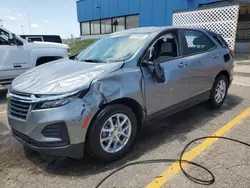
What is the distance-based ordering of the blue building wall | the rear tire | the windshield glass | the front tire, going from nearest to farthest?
the front tire
the windshield glass
the rear tire
the blue building wall

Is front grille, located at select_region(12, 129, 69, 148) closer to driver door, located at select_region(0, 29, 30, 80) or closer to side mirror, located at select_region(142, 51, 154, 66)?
side mirror, located at select_region(142, 51, 154, 66)

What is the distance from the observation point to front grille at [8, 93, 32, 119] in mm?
2615

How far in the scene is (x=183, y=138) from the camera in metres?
3.63

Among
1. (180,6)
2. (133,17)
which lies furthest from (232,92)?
(133,17)

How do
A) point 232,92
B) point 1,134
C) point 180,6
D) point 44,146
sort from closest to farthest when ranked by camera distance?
point 44,146 < point 1,134 < point 232,92 < point 180,6

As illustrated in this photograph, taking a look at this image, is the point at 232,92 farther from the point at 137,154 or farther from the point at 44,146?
the point at 44,146

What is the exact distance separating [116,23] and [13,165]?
23.7 m

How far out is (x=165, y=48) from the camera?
376 cm

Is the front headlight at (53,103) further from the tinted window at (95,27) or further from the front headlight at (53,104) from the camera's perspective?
the tinted window at (95,27)

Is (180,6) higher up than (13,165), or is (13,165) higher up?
(180,6)

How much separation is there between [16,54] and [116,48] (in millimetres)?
4003

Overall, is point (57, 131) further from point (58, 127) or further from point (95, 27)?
point (95, 27)

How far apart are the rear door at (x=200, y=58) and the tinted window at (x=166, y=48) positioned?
19 cm

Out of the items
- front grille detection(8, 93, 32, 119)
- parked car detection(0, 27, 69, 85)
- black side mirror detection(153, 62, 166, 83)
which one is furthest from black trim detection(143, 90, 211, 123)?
parked car detection(0, 27, 69, 85)
